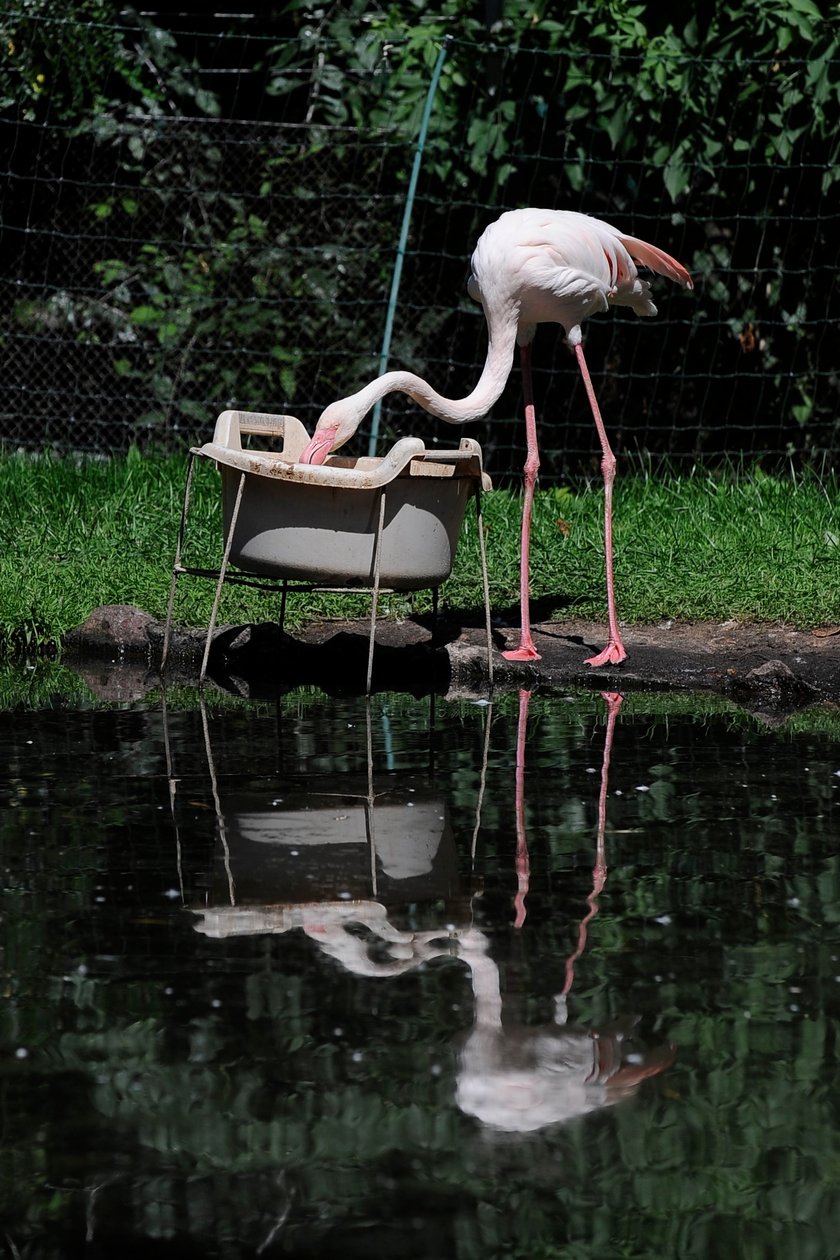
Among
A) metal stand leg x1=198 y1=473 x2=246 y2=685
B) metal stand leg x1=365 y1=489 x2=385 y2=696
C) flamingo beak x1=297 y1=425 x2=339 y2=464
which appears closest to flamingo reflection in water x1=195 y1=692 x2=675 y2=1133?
metal stand leg x1=365 y1=489 x2=385 y2=696

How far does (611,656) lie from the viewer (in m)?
5.71

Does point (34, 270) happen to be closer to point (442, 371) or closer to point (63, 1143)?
point (442, 371)

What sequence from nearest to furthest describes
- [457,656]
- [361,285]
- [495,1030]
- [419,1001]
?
[495,1030] < [419,1001] < [457,656] < [361,285]

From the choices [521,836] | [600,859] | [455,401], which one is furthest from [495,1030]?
[455,401]

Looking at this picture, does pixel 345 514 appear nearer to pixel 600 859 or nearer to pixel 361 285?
pixel 600 859

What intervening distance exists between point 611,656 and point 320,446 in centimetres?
118

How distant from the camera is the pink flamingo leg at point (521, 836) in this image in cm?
331

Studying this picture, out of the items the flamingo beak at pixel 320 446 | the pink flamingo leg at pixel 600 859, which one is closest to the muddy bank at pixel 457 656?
the pink flamingo leg at pixel 600 859

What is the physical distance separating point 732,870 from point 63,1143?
65.2 inches

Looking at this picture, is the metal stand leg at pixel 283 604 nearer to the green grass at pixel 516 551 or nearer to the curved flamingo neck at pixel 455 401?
the green grass at pixel 516 551

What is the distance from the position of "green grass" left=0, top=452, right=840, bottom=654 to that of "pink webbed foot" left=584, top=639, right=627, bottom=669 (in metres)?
0.53

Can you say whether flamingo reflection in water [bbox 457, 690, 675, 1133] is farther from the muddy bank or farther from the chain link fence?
the chain link fence

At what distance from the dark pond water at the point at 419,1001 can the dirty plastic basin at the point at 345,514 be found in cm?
87

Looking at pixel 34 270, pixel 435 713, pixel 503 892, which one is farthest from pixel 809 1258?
pixel 34 270
